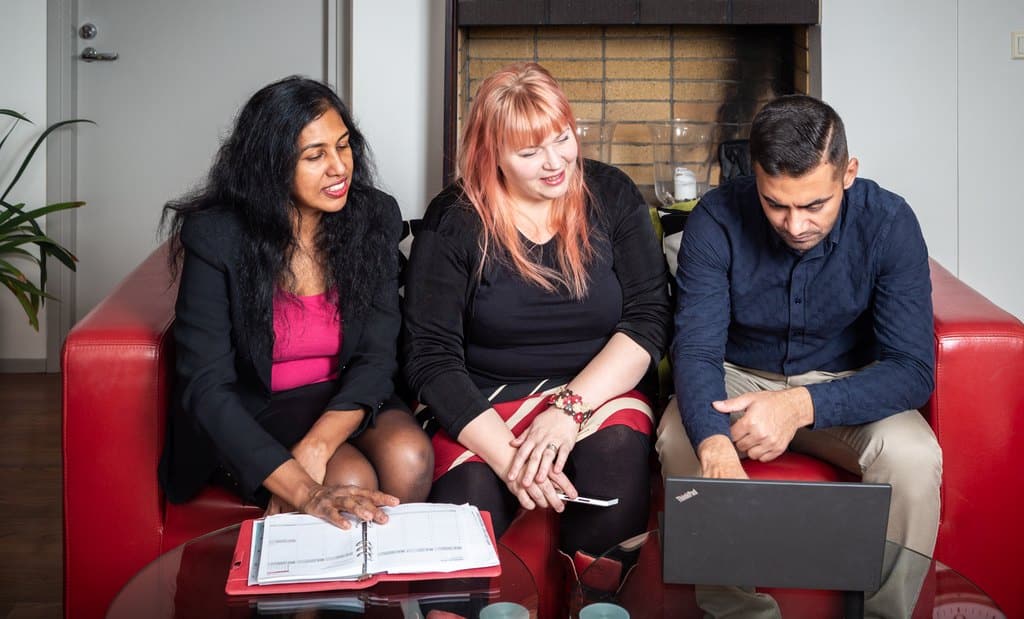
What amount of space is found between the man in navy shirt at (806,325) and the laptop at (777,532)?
1.44 ft

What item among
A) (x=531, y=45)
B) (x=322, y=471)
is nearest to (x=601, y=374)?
(x=322, y=471)

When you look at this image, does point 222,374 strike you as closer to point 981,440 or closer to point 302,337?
point 302,337

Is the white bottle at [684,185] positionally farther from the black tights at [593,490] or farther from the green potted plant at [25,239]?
the green potted plant at [25,239]

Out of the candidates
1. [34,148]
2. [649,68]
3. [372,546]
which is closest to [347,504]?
[372,546]

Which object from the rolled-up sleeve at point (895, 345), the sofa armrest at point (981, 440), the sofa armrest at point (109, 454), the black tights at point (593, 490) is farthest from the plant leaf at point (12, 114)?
the sofa armrest at point (981, 440)

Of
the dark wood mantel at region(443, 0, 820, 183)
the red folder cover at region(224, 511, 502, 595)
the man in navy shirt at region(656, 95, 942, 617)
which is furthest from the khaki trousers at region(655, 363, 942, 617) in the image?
the dark wood mantel at region(443, 0, 820, 183)

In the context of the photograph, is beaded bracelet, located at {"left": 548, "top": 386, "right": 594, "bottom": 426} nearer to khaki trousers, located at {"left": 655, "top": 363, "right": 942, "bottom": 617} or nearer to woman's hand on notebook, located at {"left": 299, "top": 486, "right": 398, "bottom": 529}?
khaki trousers, located at {"left": 655, "top": 363, "right": 942, "bottom": 617}

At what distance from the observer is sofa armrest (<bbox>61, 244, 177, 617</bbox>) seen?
78.4 inches

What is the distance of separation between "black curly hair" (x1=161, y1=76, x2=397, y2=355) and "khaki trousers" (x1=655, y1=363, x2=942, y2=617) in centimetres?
68

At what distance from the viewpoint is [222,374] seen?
1.99 m

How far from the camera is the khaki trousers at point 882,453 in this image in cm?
191

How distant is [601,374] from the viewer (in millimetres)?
2113

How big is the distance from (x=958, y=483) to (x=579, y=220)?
89 cm

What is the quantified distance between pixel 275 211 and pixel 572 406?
68 centimetres
